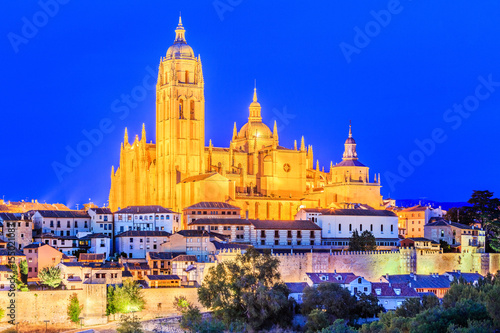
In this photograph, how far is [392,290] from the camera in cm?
5538

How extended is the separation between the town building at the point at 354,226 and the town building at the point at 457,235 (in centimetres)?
339

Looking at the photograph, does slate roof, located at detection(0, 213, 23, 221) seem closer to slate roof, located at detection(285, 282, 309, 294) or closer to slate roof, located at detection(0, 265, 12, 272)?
slate roof, located at detection(0, 265, 12, 272)

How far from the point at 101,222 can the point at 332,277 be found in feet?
61.9

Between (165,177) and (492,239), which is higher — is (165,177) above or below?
above

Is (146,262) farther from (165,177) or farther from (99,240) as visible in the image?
(165,177)

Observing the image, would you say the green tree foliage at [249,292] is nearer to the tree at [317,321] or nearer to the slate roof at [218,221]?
the tree at [317,321]

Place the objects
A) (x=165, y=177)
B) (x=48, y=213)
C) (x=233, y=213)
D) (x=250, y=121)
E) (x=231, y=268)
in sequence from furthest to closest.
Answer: (x=250, y=121) < (x=165, y=177) < (x=233, y=213) < (x=48, y=213) < (x=231, y=268)

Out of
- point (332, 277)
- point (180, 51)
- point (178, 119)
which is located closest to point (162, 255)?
point (332, 277)

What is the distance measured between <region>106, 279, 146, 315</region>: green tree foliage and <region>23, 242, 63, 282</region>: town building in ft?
23.2

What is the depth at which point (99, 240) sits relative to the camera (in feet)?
206

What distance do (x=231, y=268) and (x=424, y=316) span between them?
15275 millimetres

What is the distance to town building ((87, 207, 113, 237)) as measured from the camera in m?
66.8

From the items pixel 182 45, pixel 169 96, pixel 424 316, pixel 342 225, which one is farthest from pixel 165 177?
pixel 424 316

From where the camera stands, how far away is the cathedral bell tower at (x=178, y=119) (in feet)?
261
